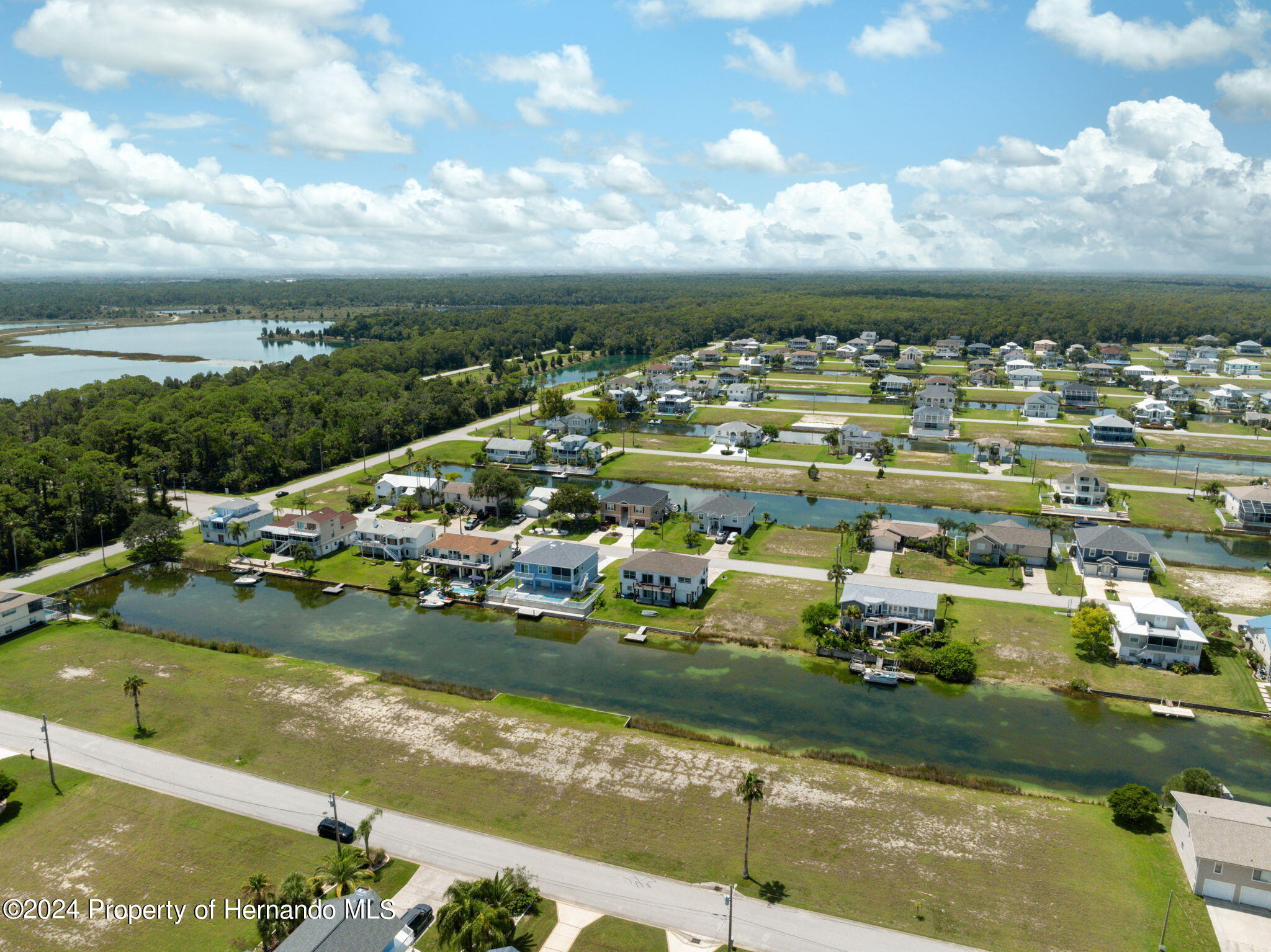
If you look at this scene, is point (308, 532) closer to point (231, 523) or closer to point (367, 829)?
point (231, 523)

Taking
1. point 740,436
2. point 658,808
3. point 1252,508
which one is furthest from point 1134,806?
point 740,436

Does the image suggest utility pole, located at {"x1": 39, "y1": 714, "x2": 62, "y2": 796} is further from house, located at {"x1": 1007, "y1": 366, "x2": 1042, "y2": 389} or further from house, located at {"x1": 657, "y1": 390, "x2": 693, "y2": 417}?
house, located at {"x1": 1007, "y1": 366, "x2": 1042, "y2": 389}

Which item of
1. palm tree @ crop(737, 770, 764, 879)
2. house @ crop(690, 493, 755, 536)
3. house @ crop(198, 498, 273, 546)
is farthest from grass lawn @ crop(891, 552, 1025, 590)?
house @ crop(198, 498, 273, 546)

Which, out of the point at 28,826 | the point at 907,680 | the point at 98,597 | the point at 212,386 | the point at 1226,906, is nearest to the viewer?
the point at 1226,906

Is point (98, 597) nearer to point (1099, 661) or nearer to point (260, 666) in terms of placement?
point (260, 666)

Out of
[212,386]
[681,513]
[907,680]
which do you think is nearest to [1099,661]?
[907,680]

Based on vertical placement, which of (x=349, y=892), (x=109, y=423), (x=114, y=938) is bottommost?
(x=114, y=938)

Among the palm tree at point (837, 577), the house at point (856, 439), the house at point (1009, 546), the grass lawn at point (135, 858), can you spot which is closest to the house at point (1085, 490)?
the house at point (1009, 546)
